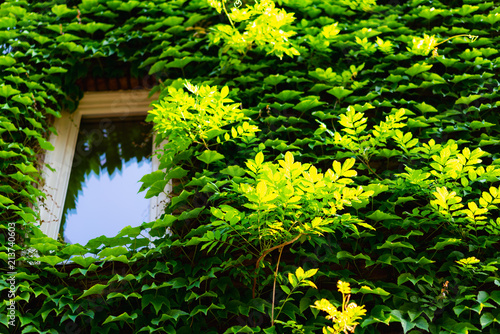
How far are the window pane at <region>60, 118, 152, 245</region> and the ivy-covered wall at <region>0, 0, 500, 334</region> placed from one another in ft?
0.74

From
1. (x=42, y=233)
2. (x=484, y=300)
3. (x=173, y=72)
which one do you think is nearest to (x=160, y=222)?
(x=42, y=233)

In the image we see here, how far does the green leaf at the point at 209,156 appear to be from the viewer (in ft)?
9.10

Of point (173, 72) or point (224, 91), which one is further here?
point (173, 72)

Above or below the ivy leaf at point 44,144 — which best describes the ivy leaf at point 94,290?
below

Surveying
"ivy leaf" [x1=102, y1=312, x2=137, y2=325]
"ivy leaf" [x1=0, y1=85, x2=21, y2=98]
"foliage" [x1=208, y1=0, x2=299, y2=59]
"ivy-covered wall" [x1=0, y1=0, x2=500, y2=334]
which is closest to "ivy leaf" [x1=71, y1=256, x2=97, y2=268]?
"ivy-covered wall" [x1=0, y1=0, x2=500, y2=334]

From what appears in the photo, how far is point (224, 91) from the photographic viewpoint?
9.38 feet

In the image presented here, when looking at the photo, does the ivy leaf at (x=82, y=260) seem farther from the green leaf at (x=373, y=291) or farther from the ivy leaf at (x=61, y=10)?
the ivy leaf at (x=61, y=10)

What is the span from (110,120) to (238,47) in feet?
3.58

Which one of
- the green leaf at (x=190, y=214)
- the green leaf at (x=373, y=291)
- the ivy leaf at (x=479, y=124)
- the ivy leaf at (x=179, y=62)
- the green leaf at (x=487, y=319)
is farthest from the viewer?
the ivy leaf at (x=179, y=62)

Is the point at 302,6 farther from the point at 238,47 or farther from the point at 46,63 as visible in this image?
the point at 46,63

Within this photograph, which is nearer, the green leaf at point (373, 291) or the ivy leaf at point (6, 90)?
the green leaf at point (373, 291)

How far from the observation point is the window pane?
315cm

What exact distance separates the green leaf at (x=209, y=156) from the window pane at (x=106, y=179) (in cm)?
61

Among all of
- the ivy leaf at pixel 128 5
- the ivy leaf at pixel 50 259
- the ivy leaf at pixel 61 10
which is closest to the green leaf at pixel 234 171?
the ivy leaf at pixel 50 259
